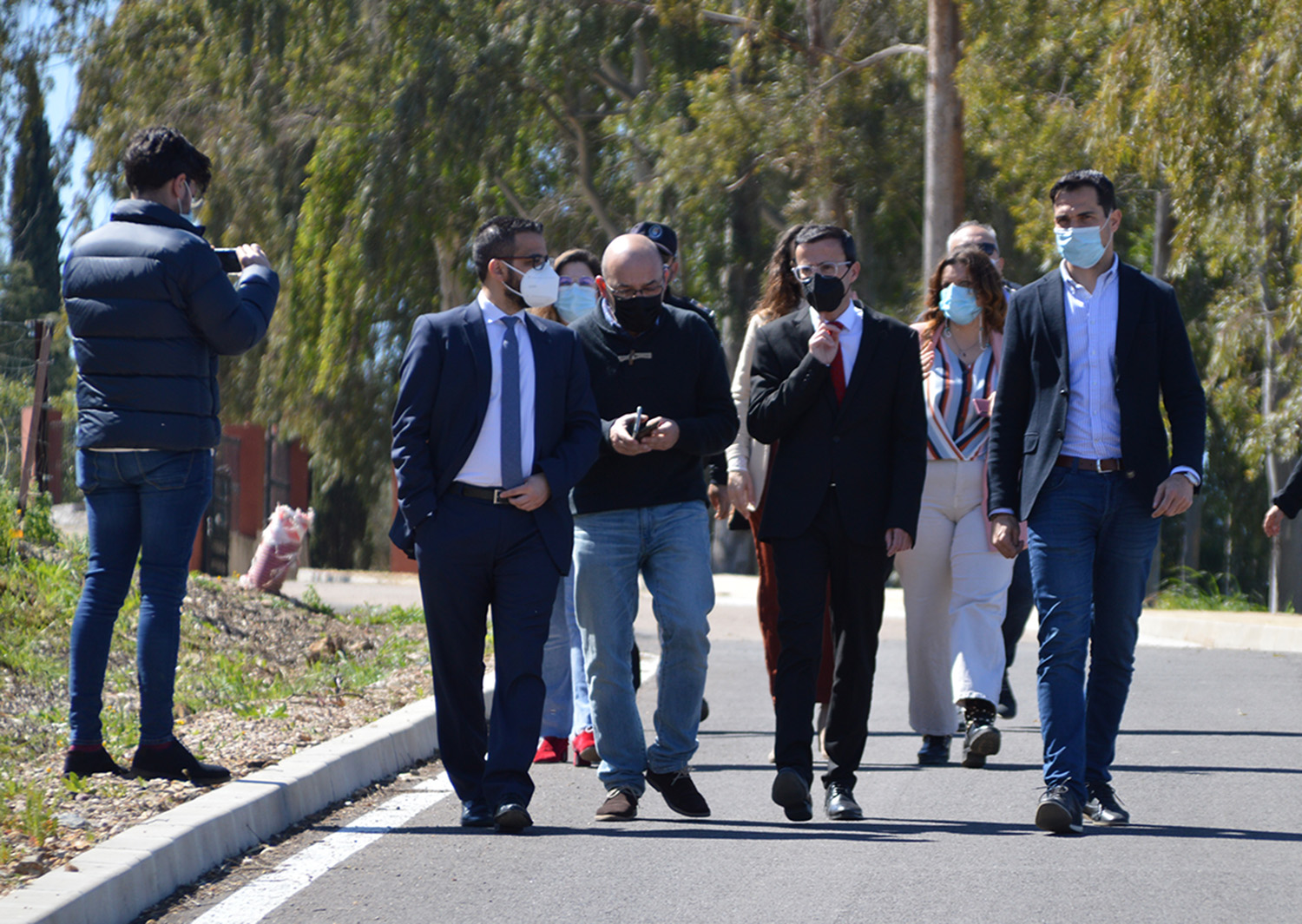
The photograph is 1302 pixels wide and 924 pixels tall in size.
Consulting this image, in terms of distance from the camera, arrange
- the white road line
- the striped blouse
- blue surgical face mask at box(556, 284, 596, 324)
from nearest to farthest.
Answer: the white road line
the striped blouse
blue surgical face mask at box(556, 284, 596, 324)

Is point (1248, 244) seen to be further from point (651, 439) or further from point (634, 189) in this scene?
point (651, 439)

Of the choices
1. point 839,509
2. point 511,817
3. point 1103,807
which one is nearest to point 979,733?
point 1103,807

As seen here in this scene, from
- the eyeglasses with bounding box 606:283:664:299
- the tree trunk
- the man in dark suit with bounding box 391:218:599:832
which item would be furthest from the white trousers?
the tree trunk

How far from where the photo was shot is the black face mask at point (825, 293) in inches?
240

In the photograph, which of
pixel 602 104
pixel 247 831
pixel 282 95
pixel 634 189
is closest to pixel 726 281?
pixel 634 189

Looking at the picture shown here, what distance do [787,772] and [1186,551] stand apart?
2278 cm

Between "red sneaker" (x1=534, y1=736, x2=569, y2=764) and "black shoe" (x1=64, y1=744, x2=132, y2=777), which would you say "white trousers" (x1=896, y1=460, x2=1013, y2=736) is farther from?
"black shoe" (x1=64, y1=744, x2=132, y2=777)

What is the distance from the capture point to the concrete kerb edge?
440cm

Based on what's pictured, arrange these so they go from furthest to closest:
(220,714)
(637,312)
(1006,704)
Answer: (1006,704) < (220,714) < (637,312)

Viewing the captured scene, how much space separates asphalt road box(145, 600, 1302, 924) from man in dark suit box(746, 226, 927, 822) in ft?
1.22

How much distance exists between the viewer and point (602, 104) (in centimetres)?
2738

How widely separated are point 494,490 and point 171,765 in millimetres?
1428

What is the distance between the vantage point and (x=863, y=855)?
5.54m

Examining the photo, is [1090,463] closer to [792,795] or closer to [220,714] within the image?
[792,795]
